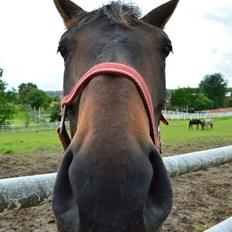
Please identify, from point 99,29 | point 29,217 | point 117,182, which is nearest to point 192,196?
point 29,217

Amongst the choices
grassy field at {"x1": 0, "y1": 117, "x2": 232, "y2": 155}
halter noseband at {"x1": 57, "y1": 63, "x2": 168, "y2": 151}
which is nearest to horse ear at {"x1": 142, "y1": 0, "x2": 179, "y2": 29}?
halter noseband at {"x1": 57, "y1": 63, "x2": 168, "y2": 151}

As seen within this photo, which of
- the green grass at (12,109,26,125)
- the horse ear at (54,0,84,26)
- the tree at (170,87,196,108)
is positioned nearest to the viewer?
the horse ear at (54,0,84,26)

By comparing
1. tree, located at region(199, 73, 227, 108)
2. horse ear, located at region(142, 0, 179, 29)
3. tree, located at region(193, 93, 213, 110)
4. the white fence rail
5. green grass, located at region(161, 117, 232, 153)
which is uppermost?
tree, located at region(199, 73, 227, 108)

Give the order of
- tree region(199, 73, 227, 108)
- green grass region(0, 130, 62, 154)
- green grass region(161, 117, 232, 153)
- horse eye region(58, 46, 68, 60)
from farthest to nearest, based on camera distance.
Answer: tree region(199, 73, 227, 108) → green grass region(161, 117, 232, 153) → green grass region(0, 130, 62, 154) → horse eye region(58, 46, 68, 60)

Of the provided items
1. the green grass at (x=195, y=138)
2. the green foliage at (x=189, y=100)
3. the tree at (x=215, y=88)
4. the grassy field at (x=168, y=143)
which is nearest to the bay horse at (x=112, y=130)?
the grassy field at (x=168, y=143)

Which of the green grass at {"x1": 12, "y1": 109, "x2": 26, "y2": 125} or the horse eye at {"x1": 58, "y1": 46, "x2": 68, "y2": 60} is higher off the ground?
the horse eye at {"x1": 58, "y1": 46, "x2": 68, "y2": 60}

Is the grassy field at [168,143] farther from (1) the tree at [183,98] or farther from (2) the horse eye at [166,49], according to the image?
(1) the tree at [183,98]

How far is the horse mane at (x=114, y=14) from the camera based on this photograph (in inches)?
86.9

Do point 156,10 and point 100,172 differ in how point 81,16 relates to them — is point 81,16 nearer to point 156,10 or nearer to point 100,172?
point 156,10

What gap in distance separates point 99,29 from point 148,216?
1.13 meters

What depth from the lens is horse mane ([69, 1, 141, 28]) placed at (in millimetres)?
2207

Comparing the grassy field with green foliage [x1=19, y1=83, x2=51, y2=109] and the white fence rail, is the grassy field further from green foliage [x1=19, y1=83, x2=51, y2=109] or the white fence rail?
green foliage [x1=19, y1=83, x2=51, y2=109]

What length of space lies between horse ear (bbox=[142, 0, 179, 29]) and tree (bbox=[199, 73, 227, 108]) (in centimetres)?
10165

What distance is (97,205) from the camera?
140 cm
